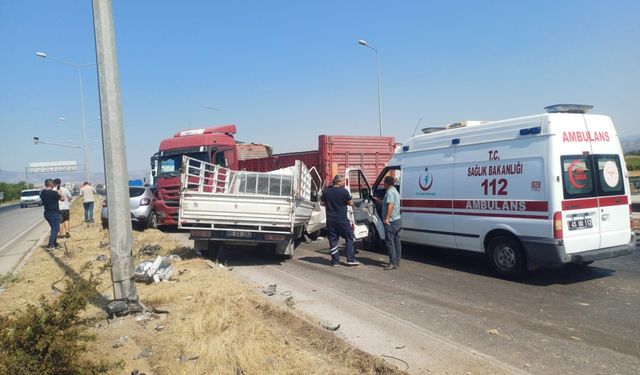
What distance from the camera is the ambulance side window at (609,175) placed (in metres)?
7.02

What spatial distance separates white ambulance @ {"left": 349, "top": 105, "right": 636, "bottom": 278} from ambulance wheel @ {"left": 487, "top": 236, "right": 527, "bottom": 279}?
16mm

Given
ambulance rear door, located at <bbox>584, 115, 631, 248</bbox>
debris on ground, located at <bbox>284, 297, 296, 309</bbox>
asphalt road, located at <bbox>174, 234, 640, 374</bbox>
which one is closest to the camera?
asphalt road, located at <bbox>174, 234, 640, 374</bbox>

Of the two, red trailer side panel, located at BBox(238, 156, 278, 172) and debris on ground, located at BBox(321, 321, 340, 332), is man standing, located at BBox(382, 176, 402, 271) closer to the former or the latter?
debris on ground, located at BBox(321, 321, 340, 332)

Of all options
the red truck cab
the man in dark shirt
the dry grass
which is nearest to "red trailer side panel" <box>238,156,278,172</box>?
the red truck cab

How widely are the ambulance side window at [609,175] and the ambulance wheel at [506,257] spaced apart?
1.51 m

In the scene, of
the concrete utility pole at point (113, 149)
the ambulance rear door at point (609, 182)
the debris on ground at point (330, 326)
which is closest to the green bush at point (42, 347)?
the concrete utility pole at point (113, 149)

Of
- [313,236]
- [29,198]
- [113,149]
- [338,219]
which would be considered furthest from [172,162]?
[29,198]

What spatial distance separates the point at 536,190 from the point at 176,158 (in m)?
12.3

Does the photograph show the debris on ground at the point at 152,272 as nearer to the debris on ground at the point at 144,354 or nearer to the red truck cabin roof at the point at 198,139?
the debris on ground at the point at 144,354

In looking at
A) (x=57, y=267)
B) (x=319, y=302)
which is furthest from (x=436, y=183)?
(x=57, y=267)

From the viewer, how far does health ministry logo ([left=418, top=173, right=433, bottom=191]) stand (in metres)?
8.80

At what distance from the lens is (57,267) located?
365 inches

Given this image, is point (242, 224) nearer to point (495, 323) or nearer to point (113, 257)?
point (113, 257)

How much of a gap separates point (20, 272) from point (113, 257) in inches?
198
